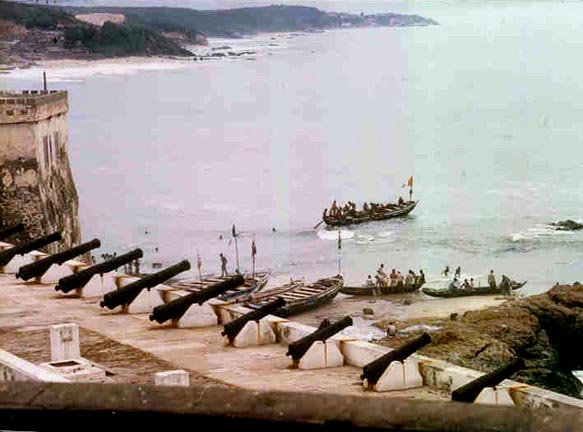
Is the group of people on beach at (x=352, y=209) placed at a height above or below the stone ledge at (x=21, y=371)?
below

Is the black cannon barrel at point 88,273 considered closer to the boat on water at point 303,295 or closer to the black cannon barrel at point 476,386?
the black cannon barrel at point 476,386

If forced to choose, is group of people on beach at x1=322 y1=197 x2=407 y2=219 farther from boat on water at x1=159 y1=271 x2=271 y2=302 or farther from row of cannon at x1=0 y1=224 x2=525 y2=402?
row of cannon at x1=0 y1=224 x2=525 y2=402

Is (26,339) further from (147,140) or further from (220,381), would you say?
(147,140)

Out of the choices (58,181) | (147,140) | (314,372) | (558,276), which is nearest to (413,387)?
(314,372)

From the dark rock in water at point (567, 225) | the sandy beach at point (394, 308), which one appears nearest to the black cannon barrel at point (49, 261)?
the sandy beach at point (394, 308)

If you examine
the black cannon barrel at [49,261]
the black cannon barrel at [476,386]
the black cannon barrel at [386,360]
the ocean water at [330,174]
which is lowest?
the ocean water at [330,174]

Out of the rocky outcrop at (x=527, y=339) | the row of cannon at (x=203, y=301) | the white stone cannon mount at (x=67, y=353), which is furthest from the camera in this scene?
the rocky outcrop at (x=527, y=339)

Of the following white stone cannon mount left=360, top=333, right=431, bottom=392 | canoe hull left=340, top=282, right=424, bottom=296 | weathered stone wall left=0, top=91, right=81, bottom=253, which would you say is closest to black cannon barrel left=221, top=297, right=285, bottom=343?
white stone cannon mount left=360, top=333, right=431, bottom=392
